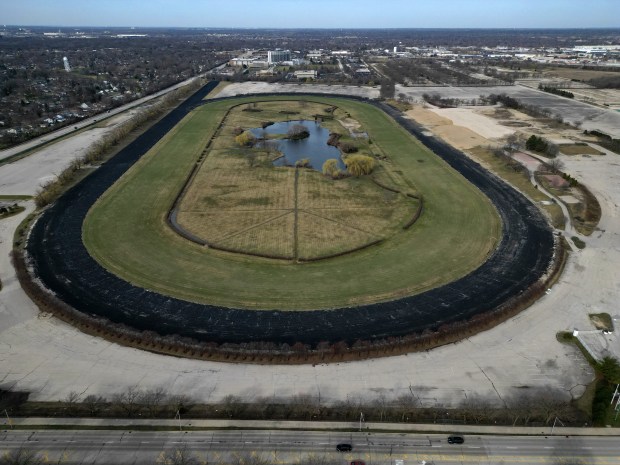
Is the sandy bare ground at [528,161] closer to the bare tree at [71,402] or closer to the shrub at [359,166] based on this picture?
the shrub at [359,166]

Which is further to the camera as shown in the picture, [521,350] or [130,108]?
[130,108]

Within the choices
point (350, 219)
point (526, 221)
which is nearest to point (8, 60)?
point (350, 219)

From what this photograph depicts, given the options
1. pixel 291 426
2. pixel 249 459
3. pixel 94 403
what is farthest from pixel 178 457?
pixel 94 403

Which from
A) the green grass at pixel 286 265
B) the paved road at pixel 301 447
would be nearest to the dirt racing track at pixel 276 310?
the green grass at pixel 286 265

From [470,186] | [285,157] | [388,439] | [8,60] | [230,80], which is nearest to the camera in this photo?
[388,439]

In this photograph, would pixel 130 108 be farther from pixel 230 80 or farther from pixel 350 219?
pixel 350 219

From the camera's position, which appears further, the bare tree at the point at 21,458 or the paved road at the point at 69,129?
the paved road at the point at 69,129
